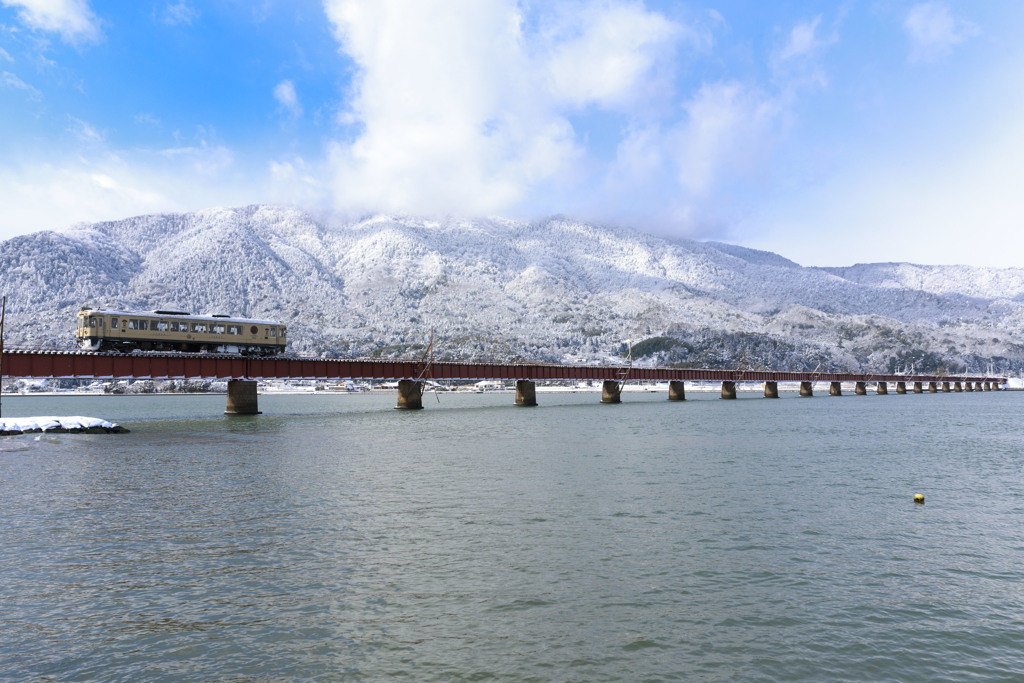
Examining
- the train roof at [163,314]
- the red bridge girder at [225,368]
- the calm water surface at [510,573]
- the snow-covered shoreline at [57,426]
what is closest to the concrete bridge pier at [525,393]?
the red bridge girder at [225,368]

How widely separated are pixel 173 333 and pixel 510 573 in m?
84.7

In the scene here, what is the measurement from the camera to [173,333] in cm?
9131

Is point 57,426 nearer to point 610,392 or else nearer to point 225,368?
point 225,368

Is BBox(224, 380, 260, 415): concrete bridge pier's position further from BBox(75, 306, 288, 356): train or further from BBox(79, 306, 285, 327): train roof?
BBox(79, 306, 285, 327): train roof

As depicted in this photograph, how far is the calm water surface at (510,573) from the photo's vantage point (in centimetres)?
1474

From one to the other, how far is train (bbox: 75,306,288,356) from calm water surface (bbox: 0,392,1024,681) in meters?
44.2

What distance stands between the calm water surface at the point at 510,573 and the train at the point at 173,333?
145 feet

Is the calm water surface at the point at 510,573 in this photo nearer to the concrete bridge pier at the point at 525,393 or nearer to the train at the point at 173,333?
the train at the point at 173,333

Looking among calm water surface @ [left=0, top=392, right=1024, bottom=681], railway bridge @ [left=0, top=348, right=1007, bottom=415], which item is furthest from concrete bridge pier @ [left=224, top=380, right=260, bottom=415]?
calm water surface @ [left=0, top=392, right=1024, bottom=681]

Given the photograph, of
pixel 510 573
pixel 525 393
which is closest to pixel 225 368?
pixel 525 393

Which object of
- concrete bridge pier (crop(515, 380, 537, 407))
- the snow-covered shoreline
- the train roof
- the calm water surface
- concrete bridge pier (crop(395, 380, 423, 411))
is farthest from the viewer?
concrete bridge pier (crop(515, 380, 537, 407))

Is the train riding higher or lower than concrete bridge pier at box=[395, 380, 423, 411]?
higher

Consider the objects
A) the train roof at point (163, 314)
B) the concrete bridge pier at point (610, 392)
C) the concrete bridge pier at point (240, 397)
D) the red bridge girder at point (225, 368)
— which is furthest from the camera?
the concrete bridge pier at point (610, 392)

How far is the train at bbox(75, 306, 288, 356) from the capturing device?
3381 inches
